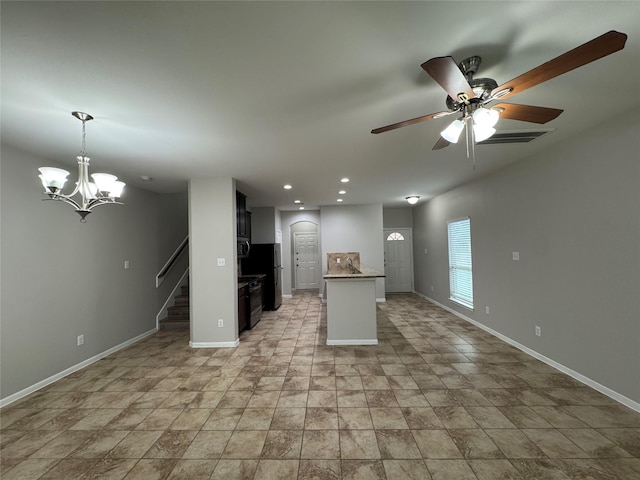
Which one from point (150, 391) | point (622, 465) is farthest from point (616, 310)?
point (150, 391)

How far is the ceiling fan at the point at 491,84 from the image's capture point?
1097mm

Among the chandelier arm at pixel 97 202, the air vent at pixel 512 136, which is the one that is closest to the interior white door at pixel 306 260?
the chandelier arm at pixel 97 202

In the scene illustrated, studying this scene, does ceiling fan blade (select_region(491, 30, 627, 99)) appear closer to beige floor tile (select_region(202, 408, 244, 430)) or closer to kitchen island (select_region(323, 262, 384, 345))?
kitchen island (select_region(323, 262, 384, 345))

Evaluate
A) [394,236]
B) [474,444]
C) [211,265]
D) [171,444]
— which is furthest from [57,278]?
[394,236]

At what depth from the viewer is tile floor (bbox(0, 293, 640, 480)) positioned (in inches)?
69.1

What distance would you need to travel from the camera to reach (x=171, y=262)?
17.3 feet

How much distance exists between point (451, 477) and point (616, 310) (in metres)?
2.27

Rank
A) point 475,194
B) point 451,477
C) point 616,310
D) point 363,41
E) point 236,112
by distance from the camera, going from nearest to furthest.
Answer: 1. point 363,41
2. point 451,477
3. point 236,112
4. point 616,310
5. point 475,194

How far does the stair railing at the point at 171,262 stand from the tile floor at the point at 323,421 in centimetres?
166

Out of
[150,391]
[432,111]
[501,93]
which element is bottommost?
[150,391]

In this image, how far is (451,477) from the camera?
1650 millimetres

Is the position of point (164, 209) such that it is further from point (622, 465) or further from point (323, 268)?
point (622, 465)

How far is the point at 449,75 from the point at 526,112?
2.40ft

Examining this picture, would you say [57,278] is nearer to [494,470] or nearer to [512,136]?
[494,470]
